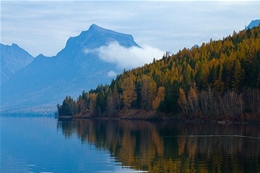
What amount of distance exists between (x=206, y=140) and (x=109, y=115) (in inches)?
4796

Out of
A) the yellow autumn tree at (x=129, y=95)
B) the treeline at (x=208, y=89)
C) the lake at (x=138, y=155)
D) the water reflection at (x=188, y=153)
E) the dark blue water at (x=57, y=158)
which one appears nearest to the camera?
the water reflection at (x=188, y=153)

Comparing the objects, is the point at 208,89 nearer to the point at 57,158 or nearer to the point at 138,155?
the point at 138,155

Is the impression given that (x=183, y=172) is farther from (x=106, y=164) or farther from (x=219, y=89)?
(x=219, y=89)

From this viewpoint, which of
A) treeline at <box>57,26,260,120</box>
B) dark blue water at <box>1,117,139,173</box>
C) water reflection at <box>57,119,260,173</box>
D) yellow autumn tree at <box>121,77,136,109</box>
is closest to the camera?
water reflection at <box>57,119,260,173</box>

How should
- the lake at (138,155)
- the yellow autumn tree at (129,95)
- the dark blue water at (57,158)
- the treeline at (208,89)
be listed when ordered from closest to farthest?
the lake at (138,155) → the dark blue water at (57,158) → the treeline at (208,89) → the yellow autumn tree at (129,95)

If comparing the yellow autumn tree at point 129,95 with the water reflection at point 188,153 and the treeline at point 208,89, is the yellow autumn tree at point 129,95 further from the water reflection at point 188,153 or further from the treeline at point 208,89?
the water reflection at point 188,153

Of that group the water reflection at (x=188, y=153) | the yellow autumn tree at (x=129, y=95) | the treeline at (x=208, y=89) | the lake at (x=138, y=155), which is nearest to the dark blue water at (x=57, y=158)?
the lake at (x=138, y=155)

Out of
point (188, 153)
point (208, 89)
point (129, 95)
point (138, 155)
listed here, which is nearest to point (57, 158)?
point (138, 155)

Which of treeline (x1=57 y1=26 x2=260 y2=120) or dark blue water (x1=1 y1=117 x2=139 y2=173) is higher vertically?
treeline (x1=57 y1=26 x2=260 y2=120)

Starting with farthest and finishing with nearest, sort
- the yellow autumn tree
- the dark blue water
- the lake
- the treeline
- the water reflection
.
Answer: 1. the yellow autumn tree
2. the treeline
3. the dark blue water
4. the lake
5. the water reflection

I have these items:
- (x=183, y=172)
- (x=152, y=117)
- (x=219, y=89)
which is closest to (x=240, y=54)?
(x=219, y=89)

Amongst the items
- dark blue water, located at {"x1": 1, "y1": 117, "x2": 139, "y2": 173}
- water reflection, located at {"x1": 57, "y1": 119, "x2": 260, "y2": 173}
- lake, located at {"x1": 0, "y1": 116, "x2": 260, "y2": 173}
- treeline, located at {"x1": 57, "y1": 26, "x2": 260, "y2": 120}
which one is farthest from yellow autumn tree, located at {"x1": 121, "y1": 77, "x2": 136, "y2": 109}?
dark blue water, located at {"x1": 1, "y1": 117, "x2": 139, "y2": 173}

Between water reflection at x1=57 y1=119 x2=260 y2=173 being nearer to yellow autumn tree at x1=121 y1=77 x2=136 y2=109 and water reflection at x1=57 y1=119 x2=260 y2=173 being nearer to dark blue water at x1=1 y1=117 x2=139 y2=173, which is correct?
dark blue water at x1=1 y1=117 x2=139 y2=173

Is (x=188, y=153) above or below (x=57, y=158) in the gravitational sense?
above
